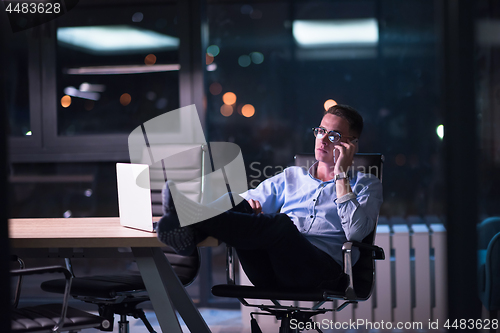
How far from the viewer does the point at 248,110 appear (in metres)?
3.81

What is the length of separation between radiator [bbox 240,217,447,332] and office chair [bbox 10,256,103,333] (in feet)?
5.27

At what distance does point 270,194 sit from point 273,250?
62 cm

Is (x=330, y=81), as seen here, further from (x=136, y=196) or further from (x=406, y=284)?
(x=136, y=196)

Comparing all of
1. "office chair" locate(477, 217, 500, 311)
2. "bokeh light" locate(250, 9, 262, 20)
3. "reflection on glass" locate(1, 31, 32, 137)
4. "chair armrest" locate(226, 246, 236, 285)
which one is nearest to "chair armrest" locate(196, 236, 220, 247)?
"chair armrest" locate(226, 246, 236, 285)

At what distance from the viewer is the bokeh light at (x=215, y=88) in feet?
12.4

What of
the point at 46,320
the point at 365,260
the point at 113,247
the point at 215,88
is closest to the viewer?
the point at 46,320

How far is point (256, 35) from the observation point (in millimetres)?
3785

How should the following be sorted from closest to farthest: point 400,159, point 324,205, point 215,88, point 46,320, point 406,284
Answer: point 46,320 → point 324,205 → point 406,284 → point 400,159 → point 215,88

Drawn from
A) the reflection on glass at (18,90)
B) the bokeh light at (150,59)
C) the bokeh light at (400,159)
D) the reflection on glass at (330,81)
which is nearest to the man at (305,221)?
the reflection on glass at (330,81)

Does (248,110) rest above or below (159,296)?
above

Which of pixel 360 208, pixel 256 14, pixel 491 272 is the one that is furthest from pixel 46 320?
pixel 256 14

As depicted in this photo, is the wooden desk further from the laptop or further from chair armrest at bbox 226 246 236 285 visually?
chair armrest at bbox 226 246 236 285

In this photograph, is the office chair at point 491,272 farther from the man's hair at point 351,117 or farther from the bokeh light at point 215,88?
the bokeh light at point 215,88

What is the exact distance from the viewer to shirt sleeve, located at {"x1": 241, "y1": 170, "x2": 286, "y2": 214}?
8.14 feet
